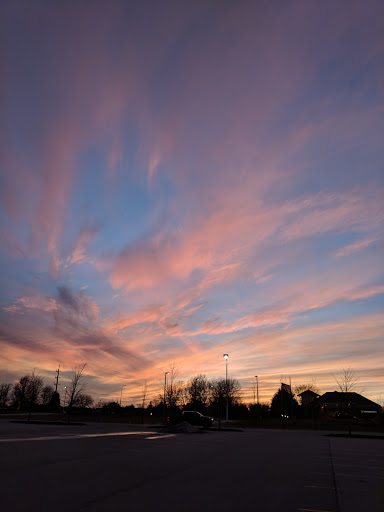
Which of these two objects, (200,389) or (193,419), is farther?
(200,389)

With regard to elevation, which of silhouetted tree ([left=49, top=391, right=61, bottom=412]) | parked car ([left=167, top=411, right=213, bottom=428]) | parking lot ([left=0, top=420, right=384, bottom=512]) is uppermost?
silhouetted tree ([left=49, top=391, right=61, bottom=412])

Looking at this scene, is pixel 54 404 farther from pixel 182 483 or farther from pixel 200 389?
pixel 182 483

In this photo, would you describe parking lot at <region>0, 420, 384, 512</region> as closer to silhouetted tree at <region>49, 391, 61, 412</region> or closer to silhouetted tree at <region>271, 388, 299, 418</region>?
silhouetted tree at <region>271, 388, 299, 418</region>

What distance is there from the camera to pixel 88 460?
1012cm

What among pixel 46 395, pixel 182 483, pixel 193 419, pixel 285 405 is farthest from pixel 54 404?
pixel 182 483

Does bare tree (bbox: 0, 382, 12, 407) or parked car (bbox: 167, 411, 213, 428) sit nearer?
parked car (bbox: 167, 411, 213, 428)

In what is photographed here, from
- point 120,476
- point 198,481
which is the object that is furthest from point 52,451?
point 198,481

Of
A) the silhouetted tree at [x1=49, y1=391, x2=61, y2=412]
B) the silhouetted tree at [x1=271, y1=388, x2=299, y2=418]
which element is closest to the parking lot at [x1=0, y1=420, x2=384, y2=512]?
the silhouetted tree at [x1=271, y1=388, x2=299, y2=418]

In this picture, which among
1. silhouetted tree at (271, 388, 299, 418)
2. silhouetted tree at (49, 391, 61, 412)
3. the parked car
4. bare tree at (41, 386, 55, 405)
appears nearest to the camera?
the parked car

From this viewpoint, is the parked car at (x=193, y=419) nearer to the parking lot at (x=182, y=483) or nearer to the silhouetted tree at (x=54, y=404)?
the parking lot at (x=182, y=483)

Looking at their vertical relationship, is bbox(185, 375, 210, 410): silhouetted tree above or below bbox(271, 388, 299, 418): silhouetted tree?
above

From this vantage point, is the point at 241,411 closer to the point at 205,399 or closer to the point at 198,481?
the point at 205,399

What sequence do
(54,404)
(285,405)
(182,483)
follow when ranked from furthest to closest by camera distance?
(54,404), (285,405), (182,483)

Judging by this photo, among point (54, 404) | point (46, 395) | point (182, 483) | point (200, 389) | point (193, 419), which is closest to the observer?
point (182, 483)
